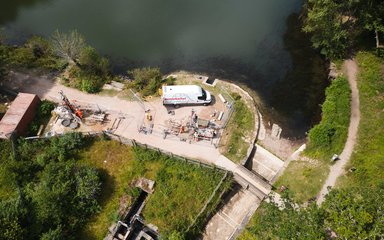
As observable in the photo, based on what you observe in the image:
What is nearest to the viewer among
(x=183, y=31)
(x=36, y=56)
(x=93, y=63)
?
(x=93, y=63)

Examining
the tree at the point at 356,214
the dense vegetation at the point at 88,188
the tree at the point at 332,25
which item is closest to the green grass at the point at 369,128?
the tree at the point at 332,25

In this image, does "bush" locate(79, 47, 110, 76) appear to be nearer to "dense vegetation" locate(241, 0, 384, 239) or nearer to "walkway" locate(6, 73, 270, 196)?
"walkway" locate(6, 73, 270, 196)

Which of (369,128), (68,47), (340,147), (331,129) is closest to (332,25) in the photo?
(369,128)

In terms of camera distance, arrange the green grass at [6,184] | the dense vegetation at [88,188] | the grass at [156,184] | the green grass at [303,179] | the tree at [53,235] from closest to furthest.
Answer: the tree at [53,235] → the dense vegetation at [88,188] → the grass at [156,184] → the green grass at [6,184] → the green grass at [303,179]

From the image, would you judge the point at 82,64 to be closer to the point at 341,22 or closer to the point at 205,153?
the point at 205,153

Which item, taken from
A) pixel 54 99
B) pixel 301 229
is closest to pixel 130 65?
pixel 54 99

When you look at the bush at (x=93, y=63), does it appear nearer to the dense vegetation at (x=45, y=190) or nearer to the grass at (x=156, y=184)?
the dense vegetation at (x=45, y=190)

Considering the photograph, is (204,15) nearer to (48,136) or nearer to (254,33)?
(254,33)
